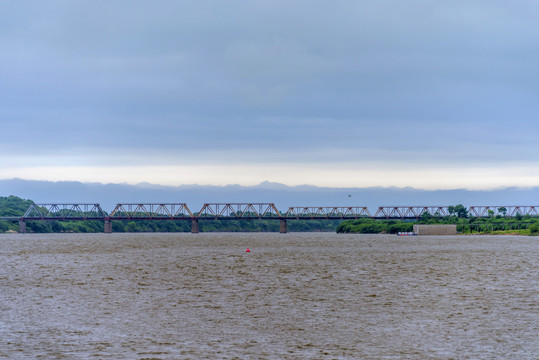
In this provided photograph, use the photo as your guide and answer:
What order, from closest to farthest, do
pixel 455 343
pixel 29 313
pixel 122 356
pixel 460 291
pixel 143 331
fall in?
pixel 122 356 < pixel 455 343 < pixel 143 331 < pixel 29 313 < pixel 460 291

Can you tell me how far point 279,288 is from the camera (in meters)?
67.4

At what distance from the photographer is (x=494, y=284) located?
229ft

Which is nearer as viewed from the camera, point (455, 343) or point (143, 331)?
point (455, 343)

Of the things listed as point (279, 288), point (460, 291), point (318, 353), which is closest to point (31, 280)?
point (279, 288)

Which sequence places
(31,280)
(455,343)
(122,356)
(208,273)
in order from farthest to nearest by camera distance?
(208,273)
(31,280)
(455,343)
(122,356)

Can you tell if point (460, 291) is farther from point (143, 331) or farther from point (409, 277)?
point (143, 331)

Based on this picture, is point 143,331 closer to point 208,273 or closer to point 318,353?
point 318,353

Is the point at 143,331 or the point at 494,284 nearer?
the point at 143,331

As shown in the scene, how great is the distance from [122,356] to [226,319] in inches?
519

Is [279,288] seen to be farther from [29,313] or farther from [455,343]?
[455,343]

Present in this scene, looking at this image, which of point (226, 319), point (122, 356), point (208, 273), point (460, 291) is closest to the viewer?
point (122, 356)

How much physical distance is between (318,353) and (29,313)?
2430 centimetres

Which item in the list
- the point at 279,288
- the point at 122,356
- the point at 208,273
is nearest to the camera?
the point at 122,356

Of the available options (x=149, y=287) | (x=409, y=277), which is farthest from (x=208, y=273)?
(x=409, y=277)
